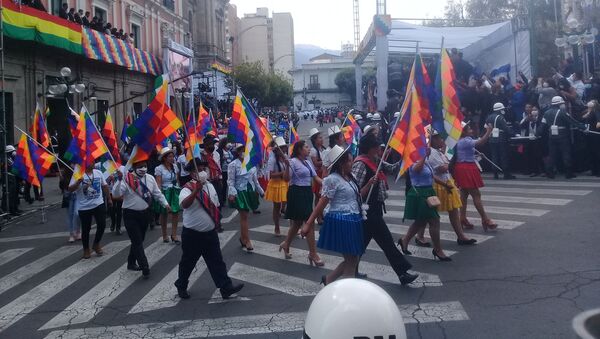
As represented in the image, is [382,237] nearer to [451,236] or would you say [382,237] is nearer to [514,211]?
[451,236]

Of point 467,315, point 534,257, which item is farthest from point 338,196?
point 534,257

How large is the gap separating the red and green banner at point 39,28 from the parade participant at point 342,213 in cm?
1601

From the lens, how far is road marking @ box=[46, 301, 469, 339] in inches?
220

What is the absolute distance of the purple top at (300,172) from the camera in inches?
345

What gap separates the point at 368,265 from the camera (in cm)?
789

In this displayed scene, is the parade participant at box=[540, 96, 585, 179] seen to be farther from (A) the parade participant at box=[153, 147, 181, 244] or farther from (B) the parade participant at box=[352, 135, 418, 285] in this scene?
(B) the parade participant at box=[352, 135, 418, 285]

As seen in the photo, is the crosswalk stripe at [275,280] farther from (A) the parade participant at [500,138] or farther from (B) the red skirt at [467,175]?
(A) the parade participant at [500,138]

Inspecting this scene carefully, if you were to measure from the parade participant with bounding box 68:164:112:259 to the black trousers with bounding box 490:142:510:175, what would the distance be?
10136 millimetres

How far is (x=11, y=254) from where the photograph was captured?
10109mm

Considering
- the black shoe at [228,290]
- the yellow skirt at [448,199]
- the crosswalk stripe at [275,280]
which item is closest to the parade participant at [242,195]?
the crosswalk stripe at [275,280]

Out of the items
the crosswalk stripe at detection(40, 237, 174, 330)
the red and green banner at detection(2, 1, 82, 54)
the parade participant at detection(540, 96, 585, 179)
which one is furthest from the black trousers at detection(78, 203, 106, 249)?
the red and green banner at detection(2, 1, 82, 54)

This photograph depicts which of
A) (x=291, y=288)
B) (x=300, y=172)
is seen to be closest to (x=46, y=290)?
(x=291, y=288)

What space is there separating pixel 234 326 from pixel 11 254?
6.05m

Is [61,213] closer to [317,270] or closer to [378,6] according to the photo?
[317,270]
